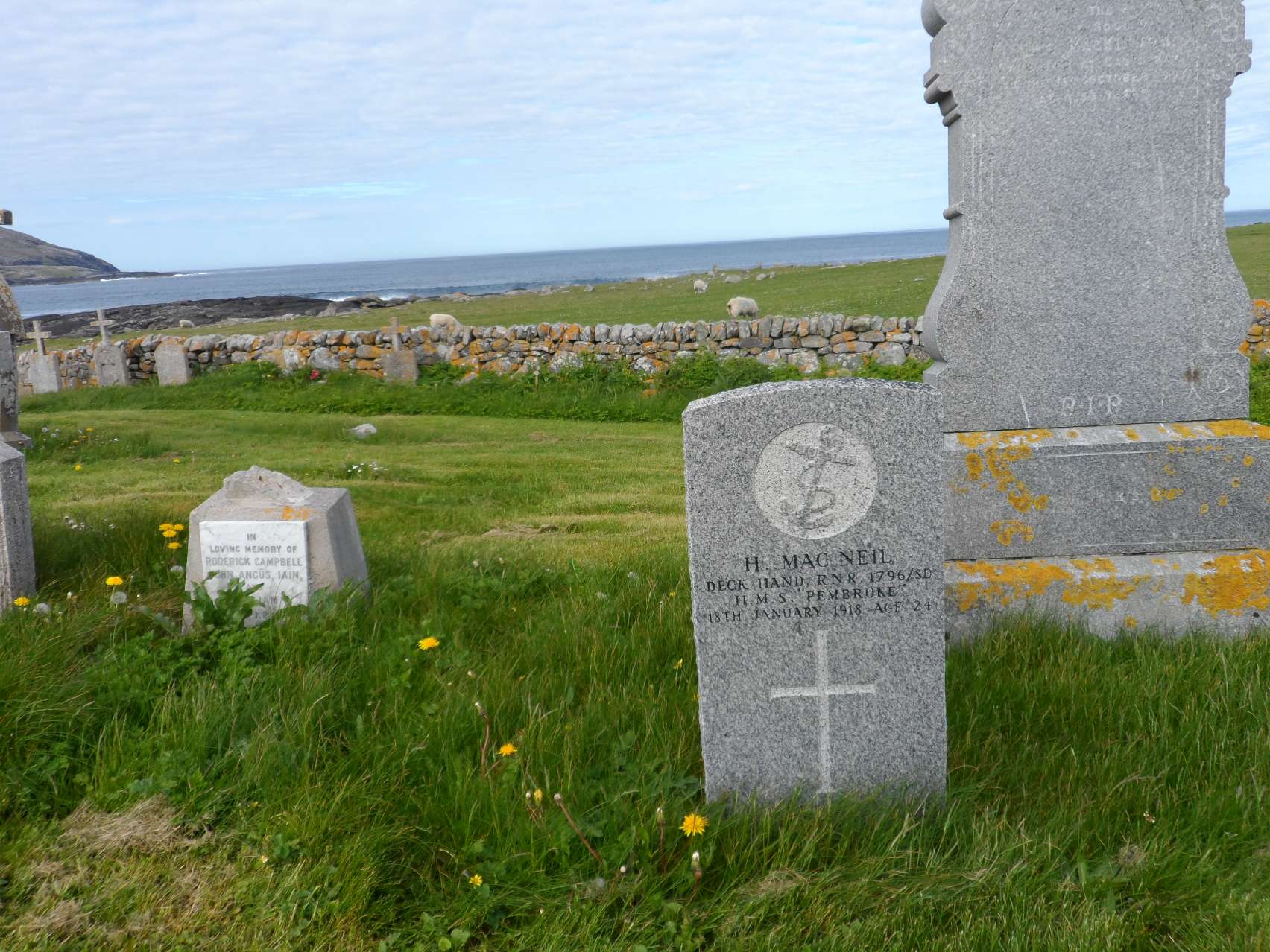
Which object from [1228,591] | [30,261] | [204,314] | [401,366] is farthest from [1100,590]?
[30,261]

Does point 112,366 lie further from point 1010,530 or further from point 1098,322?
point 1098,322

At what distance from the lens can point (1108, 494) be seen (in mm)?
4613

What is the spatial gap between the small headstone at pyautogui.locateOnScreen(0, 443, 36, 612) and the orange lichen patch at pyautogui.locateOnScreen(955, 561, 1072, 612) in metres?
4.19

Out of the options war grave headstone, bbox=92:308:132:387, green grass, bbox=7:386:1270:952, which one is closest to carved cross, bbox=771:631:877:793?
green grass, bbox=7:386:1270:952

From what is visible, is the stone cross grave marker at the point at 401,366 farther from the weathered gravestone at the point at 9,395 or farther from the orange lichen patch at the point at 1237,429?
the orange lichen patch at the point at 1237,429

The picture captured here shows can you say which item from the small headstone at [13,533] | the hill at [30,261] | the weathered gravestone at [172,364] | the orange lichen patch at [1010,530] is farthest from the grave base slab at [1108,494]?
the hill at [30,261]

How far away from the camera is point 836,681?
312cm

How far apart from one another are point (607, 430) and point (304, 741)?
9827mm

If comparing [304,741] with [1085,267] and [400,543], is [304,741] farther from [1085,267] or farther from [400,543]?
[1085,267]

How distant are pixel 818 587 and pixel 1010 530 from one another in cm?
195

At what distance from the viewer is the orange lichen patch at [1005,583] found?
4.37m

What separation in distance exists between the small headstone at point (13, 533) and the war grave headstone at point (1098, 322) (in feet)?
13.7

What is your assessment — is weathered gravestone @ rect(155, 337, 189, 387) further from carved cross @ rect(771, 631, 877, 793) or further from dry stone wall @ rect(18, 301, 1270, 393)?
carved cross @ rect(771, 631, 877, 793)

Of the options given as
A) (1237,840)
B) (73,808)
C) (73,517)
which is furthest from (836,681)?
(73,517)
